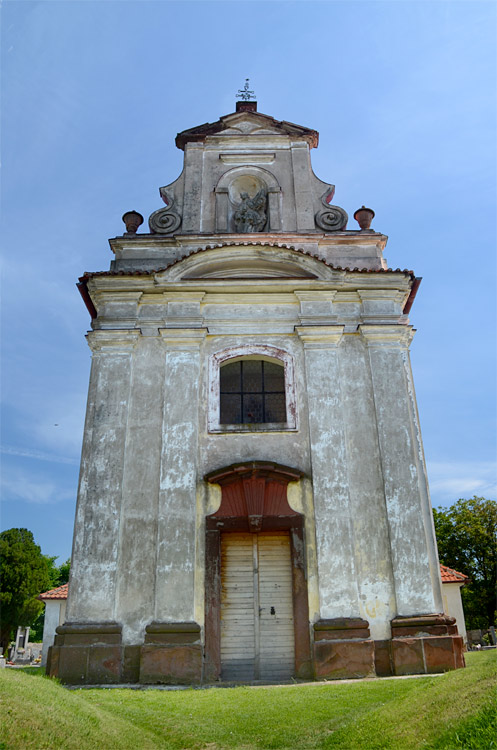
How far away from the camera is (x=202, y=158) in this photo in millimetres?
15836

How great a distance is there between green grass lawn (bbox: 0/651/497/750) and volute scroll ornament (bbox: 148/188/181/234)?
1008cm

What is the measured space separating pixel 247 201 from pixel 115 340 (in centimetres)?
525

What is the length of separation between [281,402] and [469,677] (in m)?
7.48

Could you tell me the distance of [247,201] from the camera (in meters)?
15.6

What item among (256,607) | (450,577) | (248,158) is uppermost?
(248,158)

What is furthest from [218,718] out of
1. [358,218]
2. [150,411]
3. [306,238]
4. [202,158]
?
[202,158]

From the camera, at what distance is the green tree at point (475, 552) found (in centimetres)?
3322

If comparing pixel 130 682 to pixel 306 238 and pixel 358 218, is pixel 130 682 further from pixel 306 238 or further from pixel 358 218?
pixel 358 218

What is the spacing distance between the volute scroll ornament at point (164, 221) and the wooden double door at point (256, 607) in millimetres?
7476

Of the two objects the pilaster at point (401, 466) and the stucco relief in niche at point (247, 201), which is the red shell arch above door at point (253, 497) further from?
the stucco relief in niche at point (247, 201)

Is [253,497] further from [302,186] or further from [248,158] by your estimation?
[248,158]

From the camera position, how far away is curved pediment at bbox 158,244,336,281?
1350 cm

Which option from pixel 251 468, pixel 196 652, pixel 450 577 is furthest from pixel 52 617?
pixel 450 577

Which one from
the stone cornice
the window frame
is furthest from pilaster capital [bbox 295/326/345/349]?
the stone cornice
